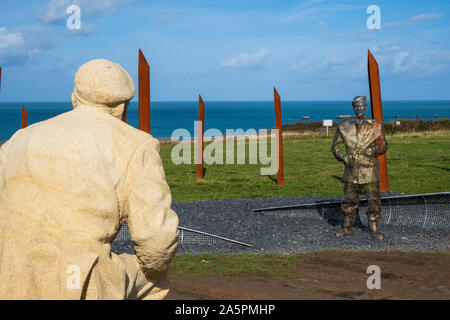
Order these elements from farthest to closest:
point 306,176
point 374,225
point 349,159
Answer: point 306,176 < point 374,225 < point 349,159

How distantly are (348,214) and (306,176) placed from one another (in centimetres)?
810

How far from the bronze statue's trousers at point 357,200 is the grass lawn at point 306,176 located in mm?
4745

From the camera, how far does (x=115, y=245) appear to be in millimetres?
8695

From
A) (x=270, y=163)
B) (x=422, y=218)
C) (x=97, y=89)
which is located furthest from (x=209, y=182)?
(x=97, y=89)

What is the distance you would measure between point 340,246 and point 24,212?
22.2ft

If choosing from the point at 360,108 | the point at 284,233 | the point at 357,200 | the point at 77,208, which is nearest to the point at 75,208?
the point at 77,208

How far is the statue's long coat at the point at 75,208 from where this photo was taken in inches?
108

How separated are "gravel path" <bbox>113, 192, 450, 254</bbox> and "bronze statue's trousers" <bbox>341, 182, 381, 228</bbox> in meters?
0.36

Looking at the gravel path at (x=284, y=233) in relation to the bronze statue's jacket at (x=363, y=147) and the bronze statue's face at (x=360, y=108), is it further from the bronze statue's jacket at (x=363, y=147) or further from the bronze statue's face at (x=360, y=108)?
the bronze statue's face at (x=360, y=108)

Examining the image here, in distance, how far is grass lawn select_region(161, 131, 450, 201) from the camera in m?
14.5

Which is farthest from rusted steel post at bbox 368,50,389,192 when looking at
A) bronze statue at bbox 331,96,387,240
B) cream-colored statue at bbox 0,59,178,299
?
cream-colored statue at bbox 0,59,178,299

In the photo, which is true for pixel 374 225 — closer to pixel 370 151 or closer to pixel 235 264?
pixel 370 151

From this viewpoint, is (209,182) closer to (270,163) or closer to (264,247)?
(270,163)

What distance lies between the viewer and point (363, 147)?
8.69 meters
